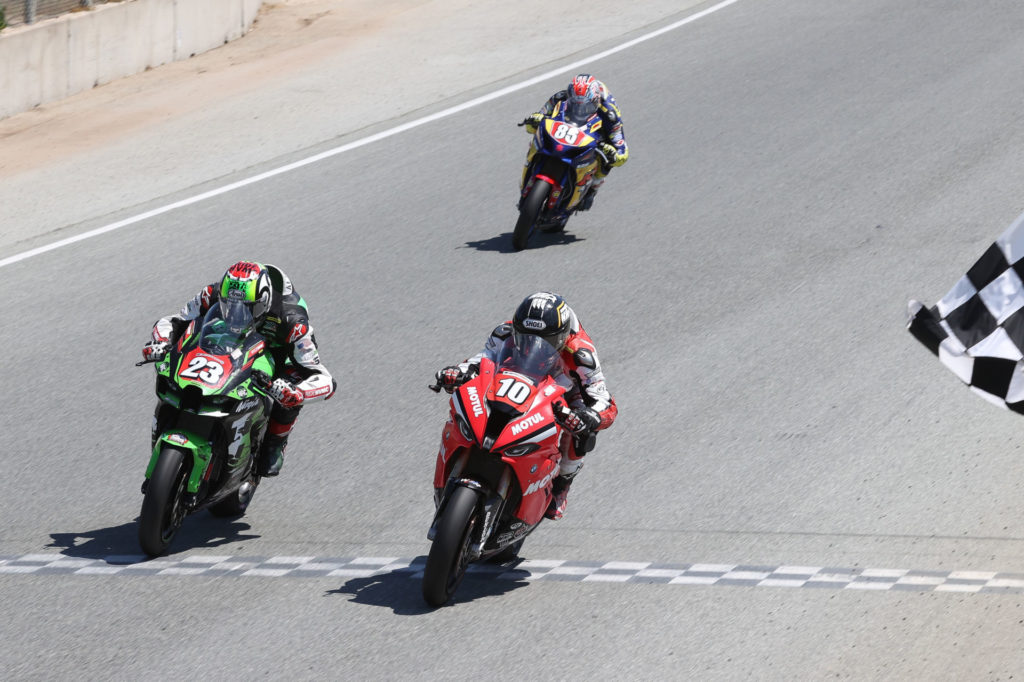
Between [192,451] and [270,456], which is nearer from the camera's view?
[192,451]

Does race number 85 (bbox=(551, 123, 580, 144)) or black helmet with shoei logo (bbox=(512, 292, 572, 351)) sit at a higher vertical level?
black helmet with shoei logo (bbox=(512, 292, 572, 351))

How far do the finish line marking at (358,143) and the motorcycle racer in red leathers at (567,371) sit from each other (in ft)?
25.6

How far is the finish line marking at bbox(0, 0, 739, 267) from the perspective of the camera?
1490 centimetres

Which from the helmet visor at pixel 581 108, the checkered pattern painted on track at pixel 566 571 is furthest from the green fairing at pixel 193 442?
the helmet visor at pixel 581 108

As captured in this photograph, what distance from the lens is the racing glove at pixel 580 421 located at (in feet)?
25.5

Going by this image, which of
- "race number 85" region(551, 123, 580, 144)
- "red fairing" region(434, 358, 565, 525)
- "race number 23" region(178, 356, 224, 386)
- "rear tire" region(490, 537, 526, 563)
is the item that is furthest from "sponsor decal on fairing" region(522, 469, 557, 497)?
"race number 85" region(551, 123, 580, 144)

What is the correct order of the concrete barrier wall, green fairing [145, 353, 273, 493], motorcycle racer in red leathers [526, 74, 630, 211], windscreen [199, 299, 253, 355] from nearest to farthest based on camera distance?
green fairing [145, 353, 273, 493] < windscreen [199, 299, 253, 355] < motorcycle racer in red leathers [526, 74, 630, 211] < the concrete barrier wall

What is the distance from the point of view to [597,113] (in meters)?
15.0

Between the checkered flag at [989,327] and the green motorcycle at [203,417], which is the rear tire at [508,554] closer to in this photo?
the green motorcycle at [203,417]

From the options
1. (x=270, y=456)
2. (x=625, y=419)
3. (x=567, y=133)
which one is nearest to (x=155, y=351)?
(x=270, y=456)

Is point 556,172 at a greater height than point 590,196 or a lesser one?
greater

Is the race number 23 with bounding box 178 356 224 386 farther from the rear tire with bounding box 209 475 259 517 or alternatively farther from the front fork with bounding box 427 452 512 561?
the front fork with bounding box 427 452 512 561

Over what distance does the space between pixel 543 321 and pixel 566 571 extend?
1.44m

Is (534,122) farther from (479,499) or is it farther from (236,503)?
(479,499)
